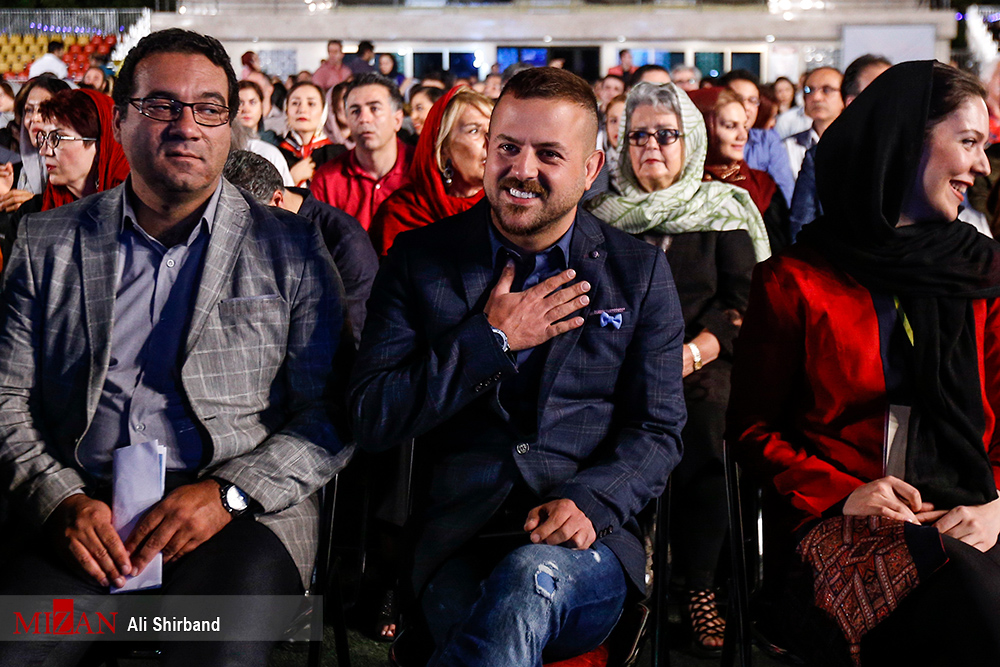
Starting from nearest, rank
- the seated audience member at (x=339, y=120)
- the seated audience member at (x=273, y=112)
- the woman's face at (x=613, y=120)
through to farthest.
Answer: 1. the woman's face at (x=613, y=120)
2. the seated audience member at (x=339, y=120)
3. the seated audience member at (x=273, y=112)

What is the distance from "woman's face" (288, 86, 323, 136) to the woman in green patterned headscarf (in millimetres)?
4063

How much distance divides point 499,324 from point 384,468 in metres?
1.11

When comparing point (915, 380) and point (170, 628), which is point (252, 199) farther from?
point (915, 380)

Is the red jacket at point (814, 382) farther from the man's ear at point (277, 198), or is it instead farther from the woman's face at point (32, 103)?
the woman's face at point (32, 103)

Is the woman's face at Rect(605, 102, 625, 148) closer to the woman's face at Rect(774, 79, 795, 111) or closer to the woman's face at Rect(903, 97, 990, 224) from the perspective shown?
the woman's face at Rect(903, 97, 990, 224)

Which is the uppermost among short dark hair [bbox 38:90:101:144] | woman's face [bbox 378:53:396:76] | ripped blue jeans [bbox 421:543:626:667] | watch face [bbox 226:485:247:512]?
woman's face [bbox 378:53:396:76]

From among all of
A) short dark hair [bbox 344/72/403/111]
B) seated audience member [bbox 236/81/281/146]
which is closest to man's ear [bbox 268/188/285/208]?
short dark hair [bbox 344/72/403/111]

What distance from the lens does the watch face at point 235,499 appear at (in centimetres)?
208

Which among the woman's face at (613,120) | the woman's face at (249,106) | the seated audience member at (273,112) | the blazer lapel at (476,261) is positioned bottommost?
the blazer lapel at (476,261)

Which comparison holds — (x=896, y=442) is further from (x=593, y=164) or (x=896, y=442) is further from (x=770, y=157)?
(x=770, y=157)

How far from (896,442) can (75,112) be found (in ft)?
9.35

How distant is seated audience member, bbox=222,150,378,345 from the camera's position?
324 centimetres

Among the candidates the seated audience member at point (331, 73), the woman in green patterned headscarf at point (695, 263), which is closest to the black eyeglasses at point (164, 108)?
the woman in green patterned headscarf at point (695, 263)

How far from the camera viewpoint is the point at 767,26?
2198cm
